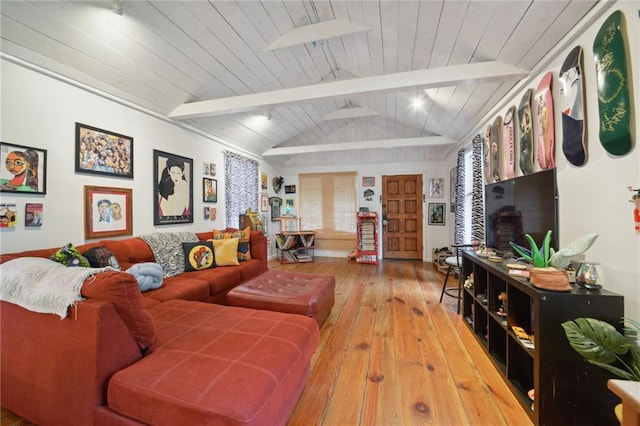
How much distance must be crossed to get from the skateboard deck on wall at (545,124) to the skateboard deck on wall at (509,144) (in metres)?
0.40

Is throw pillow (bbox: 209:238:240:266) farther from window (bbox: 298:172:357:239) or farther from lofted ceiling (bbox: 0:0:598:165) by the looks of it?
window (bbox: 298:172:357:239)

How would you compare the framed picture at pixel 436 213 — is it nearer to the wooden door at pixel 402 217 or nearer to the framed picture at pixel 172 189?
the wooden door at pixel 402 217

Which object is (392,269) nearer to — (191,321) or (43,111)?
(191,321)

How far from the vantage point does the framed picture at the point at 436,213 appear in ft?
17.7

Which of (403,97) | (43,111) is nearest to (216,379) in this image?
(43,111)

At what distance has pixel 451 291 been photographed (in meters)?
3.34

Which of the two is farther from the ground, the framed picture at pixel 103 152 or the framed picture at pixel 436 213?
the framed picture at pixel 103 152

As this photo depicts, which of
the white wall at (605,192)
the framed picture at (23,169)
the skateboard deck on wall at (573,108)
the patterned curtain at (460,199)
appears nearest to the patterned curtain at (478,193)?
the patterned curtain at (460,199)

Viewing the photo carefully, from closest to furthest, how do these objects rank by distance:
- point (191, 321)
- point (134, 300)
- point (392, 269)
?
point (134, 300)
point (191, 321)
point (392, 269)

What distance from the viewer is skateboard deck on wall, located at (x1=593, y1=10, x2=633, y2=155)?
1201 mm

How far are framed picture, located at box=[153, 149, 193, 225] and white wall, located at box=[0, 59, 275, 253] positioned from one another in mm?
73

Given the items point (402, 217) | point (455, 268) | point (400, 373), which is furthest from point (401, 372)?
point (402, 217)

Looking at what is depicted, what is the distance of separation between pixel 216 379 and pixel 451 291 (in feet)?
10.7

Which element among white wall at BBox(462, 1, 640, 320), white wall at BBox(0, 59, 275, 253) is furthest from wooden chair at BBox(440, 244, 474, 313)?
white wall at BBox(0, 59, 275, 253)
